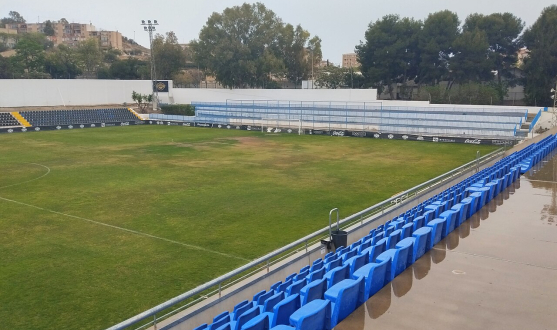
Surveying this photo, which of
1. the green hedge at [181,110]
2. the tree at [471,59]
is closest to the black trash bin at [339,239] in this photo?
the green hedge at [181,110]

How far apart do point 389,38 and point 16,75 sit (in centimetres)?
6082

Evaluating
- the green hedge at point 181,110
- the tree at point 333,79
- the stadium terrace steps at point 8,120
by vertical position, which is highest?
the tree at point 333,79

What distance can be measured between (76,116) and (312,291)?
54042 millimetres

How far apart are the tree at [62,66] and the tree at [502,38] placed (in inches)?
2673

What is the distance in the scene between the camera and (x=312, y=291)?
6469 mm

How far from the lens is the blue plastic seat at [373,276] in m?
6.91

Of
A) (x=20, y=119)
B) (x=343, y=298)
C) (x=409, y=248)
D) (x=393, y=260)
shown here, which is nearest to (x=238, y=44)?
(x=20, y=119)

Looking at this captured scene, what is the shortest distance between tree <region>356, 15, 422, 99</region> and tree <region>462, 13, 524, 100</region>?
8.57m

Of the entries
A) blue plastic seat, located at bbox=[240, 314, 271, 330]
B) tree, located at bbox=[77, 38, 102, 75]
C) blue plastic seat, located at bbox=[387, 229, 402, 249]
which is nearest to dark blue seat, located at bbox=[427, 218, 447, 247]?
blue plastic seat, located at bbox=[387, 229, 402, 249]

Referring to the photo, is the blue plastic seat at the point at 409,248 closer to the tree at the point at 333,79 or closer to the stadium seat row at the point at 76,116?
the stadium seat row at the point at 76,116

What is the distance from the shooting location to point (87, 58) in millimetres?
93312

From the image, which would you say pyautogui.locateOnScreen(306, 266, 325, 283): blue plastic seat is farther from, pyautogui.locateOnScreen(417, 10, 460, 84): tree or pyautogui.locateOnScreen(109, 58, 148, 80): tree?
pyautogui.locateOnScreen(109, 58, 148, 80): tree

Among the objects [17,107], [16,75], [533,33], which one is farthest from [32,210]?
[16,75]

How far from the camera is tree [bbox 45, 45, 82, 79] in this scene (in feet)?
270
